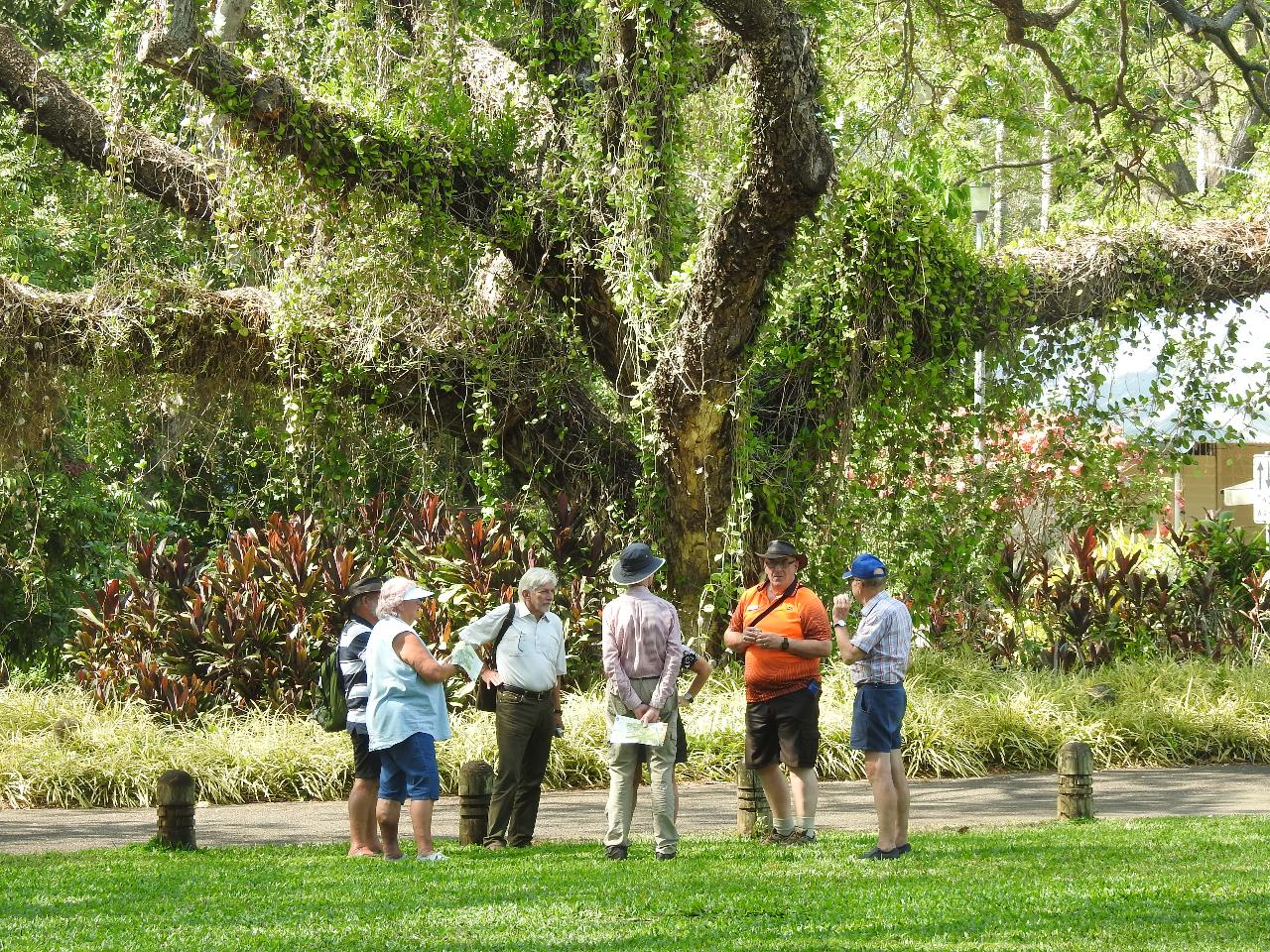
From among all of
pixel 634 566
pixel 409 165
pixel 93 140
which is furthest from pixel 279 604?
pixel 634 566

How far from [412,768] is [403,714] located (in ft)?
0.93

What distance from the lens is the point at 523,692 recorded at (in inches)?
302

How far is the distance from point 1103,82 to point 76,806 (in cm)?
1222

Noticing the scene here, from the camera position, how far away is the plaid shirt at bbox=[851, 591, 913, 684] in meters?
7.02

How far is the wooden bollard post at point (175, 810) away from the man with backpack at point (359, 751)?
3.35 feet

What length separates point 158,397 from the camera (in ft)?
46.2

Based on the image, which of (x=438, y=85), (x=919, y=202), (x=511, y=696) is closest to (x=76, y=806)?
(x=511, y=696)

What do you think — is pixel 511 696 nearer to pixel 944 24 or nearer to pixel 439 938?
pixel 439 938

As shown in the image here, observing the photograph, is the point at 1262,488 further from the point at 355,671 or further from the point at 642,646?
the point at 355,671

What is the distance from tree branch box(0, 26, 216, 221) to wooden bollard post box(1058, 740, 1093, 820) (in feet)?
29.2

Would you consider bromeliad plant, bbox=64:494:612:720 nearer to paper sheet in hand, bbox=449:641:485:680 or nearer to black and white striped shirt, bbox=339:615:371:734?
black and white striped shirt, bbox=339:615:371:734

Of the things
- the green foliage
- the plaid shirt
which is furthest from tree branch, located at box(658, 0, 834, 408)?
the plaid shirt

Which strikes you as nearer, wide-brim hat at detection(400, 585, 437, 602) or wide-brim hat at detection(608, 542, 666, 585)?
wide-brim hat at detection(400, 585, 437, 602)

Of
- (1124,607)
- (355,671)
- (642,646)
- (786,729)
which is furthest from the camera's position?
(1124,607)
